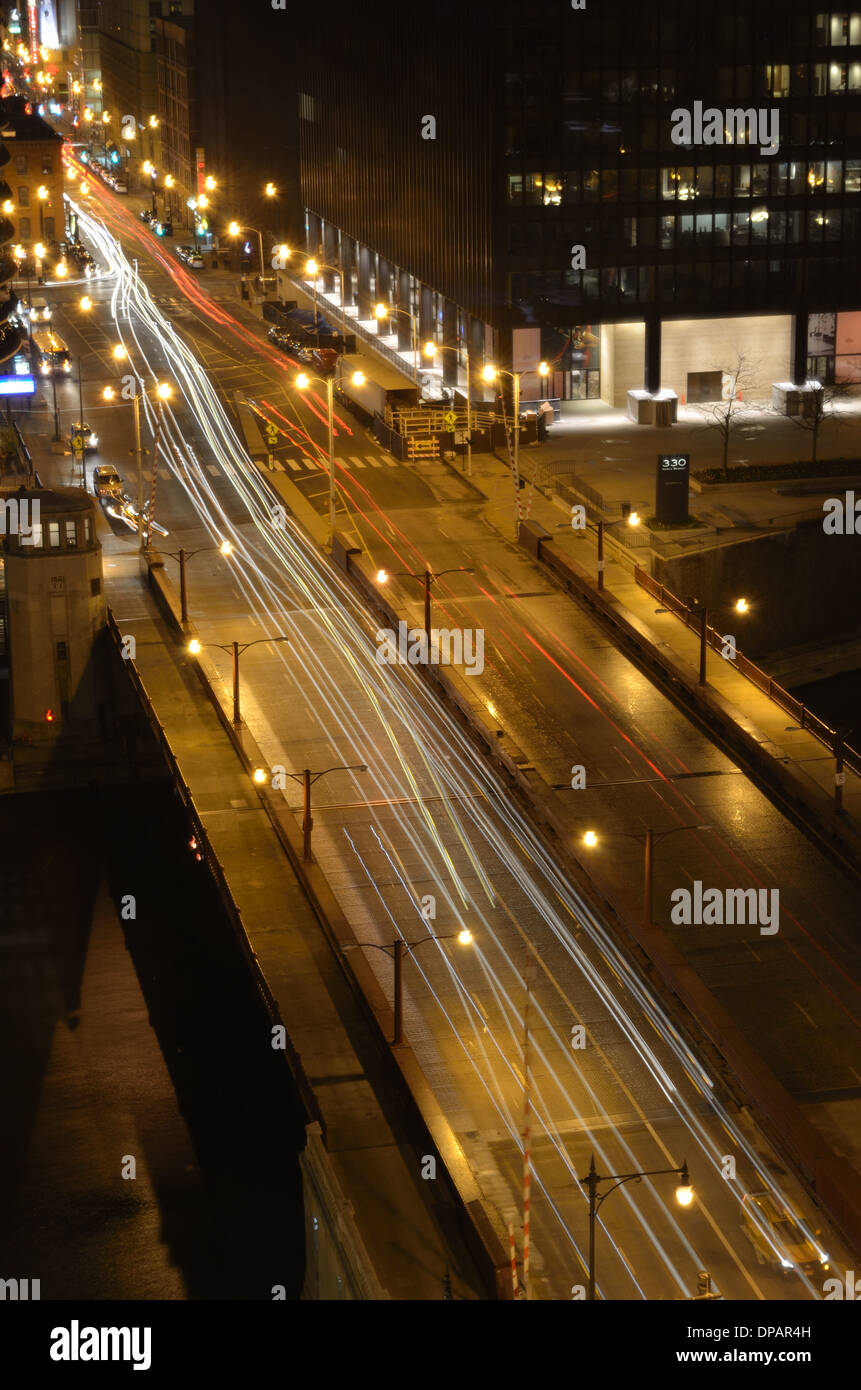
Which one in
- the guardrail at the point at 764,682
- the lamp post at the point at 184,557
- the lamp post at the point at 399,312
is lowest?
the guardrail at the point at 764,682

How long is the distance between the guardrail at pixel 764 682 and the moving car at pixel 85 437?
3186 centimetres

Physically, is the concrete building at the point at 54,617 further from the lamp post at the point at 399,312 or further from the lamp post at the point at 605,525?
the lamp post at the point at 399,312

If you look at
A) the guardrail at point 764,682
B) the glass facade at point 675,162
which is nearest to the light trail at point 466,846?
the guardrail at point 764,682

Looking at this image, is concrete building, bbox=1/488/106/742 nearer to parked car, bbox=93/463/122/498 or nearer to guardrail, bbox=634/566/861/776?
parked car, bbox=93/463/122/498

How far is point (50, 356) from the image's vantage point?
123938 mm

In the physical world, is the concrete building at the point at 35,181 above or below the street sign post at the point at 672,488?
above

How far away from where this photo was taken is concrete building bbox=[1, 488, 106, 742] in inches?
3253

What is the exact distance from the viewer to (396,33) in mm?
126750

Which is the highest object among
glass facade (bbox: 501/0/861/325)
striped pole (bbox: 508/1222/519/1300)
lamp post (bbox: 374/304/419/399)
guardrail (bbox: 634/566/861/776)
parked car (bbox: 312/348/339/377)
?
glass facade (bbox: 501/0/861/325)

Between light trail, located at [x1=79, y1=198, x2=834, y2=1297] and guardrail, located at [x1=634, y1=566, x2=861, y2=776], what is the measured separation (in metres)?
10.4

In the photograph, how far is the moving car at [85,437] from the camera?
104 m

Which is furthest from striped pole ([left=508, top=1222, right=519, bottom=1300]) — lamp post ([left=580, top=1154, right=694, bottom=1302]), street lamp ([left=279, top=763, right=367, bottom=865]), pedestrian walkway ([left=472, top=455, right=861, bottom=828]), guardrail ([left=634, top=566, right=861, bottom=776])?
guardrail ([left=634, top=566, right=861, bottom=776])

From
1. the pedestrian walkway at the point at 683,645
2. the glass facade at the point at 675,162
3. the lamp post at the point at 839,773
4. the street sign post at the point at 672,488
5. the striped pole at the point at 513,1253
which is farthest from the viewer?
the glass facade at the point at 675,162
